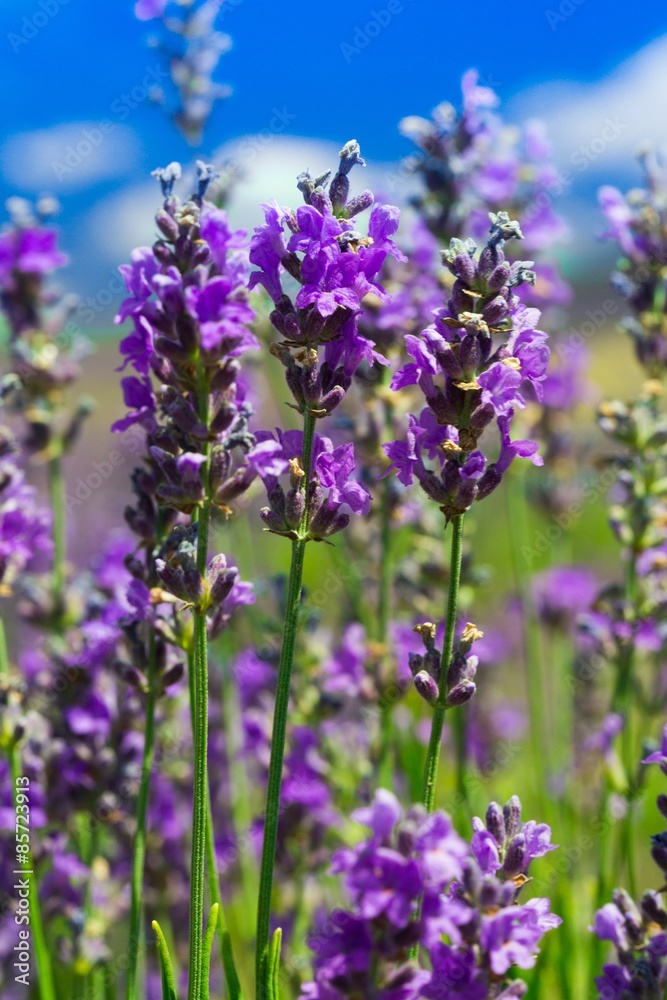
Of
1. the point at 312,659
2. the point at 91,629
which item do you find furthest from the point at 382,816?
the point at 312,659

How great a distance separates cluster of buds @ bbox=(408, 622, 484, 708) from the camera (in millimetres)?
1662

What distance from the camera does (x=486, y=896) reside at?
1.39 meters

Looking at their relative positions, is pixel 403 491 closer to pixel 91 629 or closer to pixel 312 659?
pixel 312 659

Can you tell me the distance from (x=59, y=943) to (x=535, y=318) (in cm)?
218

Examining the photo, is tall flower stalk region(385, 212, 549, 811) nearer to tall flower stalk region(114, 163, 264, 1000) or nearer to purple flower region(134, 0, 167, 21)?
tall flower stalk region(114, 163, 264, 1000)

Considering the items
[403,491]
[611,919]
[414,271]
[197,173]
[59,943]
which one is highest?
[414,271]

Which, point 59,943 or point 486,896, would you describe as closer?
point 486,896

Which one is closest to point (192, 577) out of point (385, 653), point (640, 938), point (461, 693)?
point (461, 693)

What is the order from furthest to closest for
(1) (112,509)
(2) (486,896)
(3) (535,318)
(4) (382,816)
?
(1) (112,509), (3) (535,318), (2) (486,896), (4) (382,816)

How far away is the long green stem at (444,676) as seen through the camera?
5.24ft

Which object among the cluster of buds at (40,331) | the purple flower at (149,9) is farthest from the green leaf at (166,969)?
the purple flower at (149,9)

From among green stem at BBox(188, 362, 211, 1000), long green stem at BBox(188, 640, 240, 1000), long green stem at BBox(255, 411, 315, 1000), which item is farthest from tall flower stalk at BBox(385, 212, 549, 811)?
long green stem at BBox(188, 640, 240, 1000)

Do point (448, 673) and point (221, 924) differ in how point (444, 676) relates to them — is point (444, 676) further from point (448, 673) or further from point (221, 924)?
point (221, 924)

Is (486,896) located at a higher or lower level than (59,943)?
higher
